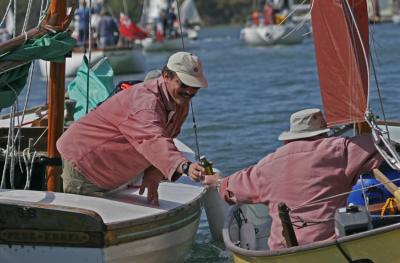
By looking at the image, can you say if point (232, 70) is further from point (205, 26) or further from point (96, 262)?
point (205, 26)

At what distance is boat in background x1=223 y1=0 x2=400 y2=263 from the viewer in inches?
233

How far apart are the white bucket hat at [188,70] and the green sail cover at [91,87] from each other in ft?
11.8

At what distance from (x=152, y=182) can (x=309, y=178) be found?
1363 millimetres

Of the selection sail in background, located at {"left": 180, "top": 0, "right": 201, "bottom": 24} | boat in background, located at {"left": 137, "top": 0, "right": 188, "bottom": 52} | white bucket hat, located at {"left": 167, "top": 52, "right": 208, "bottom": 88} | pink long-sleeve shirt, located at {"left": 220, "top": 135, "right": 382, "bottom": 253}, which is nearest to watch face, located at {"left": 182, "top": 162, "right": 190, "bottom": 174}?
pink long-sleeve shirt, located at {"left": 220, "top": 135, "right": 382, "bottom": 253}

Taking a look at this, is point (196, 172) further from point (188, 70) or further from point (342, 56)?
point (342, 56)

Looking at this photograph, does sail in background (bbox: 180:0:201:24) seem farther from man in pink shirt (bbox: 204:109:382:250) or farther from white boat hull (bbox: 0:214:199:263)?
man in pink shirt (bbox: 204:109:382:250)

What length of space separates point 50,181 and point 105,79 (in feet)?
11.0

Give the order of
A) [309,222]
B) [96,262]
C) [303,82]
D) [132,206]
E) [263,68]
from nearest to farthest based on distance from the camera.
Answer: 1. [309,222]
2. [96,262]
3. [132,206]
4. [303,82]
5. [263,68]

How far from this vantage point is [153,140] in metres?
6.58

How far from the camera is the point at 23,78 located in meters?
7.59

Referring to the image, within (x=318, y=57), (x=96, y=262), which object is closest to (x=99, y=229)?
(x=96, y=262)

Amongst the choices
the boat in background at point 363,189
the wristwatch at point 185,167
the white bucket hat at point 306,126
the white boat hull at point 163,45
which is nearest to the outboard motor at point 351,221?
the boat in background at point 363,189

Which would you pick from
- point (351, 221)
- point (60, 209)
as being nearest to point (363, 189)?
point (351, 221)

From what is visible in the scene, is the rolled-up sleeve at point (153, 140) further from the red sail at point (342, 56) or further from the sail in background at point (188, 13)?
the sail in background at point (188, 13)
